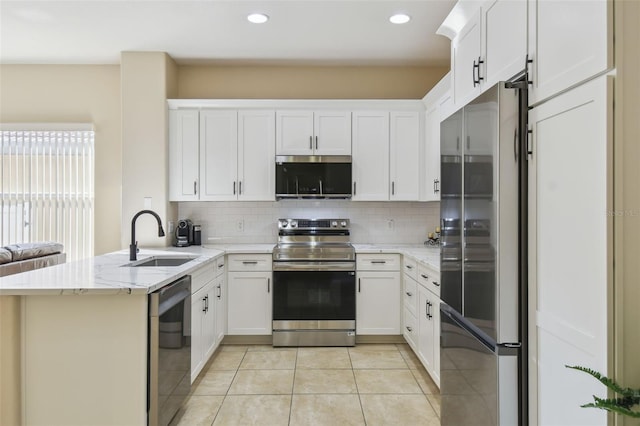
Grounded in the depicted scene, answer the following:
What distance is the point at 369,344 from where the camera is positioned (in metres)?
3.95

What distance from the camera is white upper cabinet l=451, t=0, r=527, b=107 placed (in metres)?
1.63

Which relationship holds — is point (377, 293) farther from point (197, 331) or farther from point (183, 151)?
point (183, 151)

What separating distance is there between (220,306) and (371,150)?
2.10 metres

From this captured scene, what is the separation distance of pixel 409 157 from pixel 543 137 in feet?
8.72

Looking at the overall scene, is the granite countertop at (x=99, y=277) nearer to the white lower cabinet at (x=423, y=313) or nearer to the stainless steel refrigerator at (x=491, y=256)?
the white lower cabinet at (x=423, y=313)

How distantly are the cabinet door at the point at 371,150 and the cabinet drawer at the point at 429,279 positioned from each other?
118 cm

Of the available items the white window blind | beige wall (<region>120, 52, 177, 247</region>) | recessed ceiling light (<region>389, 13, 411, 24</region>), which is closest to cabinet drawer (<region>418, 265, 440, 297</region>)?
recessed ceiling light (<region>389, 13, 411, 24</region>)

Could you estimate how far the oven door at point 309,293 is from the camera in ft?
12.5

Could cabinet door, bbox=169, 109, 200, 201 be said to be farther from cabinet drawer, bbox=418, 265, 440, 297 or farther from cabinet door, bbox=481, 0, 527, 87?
cabinet door, bbox=481, 0, 527, 87

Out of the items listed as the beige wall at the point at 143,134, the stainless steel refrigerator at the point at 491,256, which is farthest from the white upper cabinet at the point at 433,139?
the beige wall at the point at 143,134

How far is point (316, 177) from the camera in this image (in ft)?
13.2

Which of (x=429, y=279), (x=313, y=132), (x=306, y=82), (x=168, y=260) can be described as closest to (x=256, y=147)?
(x=313, y=132)

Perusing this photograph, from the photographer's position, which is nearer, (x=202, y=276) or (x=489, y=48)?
(x=489, y=48)

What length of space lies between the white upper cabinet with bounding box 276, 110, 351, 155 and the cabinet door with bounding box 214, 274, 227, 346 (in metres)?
1.40
